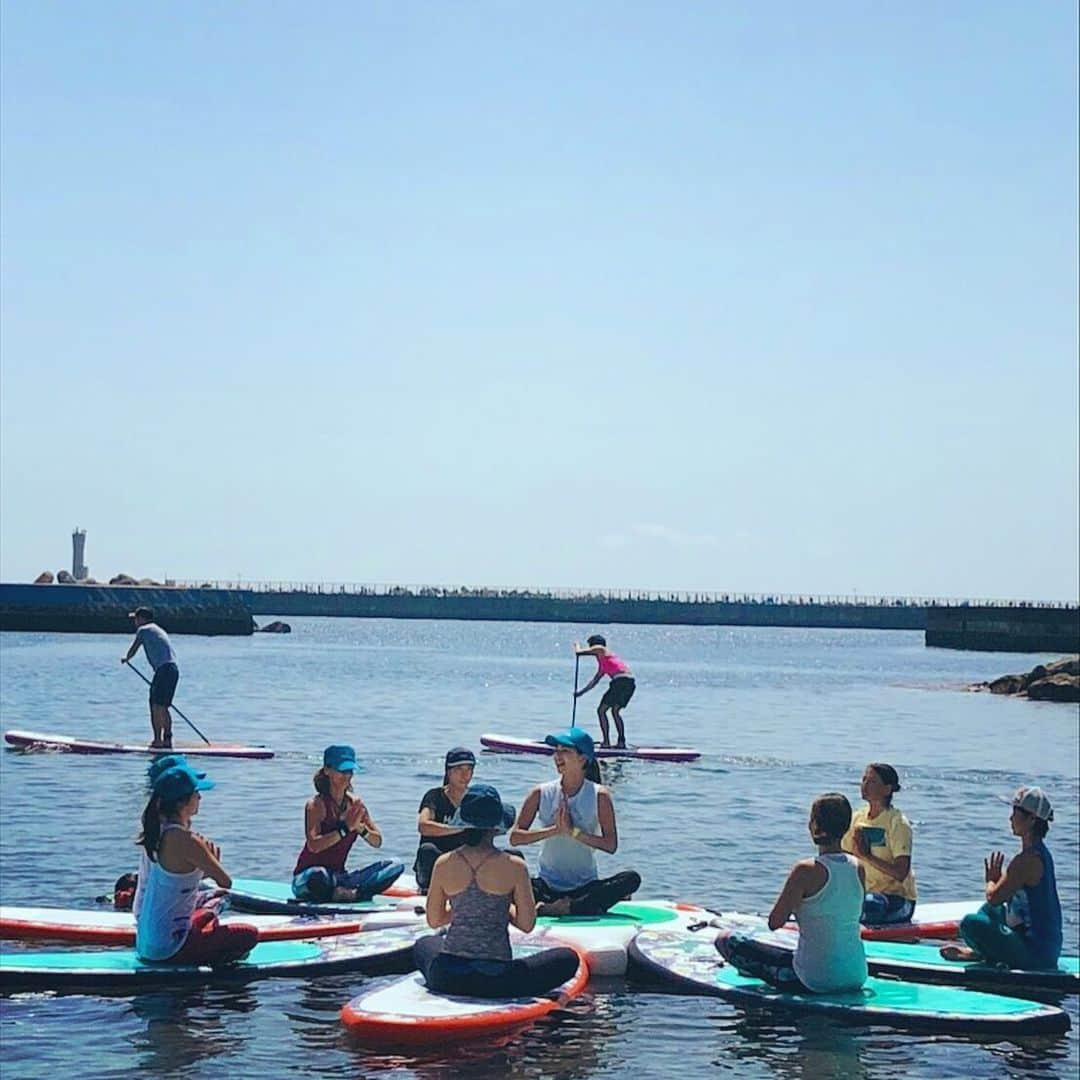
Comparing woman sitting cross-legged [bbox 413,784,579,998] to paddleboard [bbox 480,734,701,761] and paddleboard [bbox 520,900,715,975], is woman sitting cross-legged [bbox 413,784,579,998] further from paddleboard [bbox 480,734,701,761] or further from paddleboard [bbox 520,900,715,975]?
paddleboard [bbox 480,734,701,761]

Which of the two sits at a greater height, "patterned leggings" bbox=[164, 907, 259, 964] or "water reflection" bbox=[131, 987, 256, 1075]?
"patterned leggings" bbox=[164, 907, 259, 964]

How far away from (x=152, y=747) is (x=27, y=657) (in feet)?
138

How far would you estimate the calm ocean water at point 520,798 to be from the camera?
11.0 metres

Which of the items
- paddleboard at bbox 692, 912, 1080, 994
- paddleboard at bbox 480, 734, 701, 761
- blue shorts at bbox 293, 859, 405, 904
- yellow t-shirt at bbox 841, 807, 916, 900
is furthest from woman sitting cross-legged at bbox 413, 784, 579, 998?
paddleboard at bbox 480, 734, 701, 761

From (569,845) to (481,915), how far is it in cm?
275

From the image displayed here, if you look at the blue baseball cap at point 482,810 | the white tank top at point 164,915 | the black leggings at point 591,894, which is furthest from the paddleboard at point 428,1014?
the black leggings at point 591,894

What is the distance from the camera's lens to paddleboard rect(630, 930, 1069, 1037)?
36.6 ft

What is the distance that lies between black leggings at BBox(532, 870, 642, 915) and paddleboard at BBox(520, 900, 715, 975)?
71mm

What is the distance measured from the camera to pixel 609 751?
3023cm

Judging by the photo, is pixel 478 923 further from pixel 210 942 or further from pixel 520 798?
pixel 520 798

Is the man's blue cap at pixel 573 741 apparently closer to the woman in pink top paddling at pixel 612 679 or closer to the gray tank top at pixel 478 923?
the gray tank top at pixel 478 923

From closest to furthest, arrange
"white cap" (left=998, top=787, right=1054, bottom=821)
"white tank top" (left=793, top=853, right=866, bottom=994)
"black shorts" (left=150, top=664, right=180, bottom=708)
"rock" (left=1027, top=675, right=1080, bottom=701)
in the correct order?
"white tank top" (left=793, top=853, right=866, bottom=994) < "white cap" (left=998, top=787, right=1054, bottom=821) < "black shorts" (left=150, top=664, right=180, bottom=708) < "rock" (left=1027, top=675, right=1080, bottom=701)

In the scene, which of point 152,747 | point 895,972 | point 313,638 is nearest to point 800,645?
point 313,638

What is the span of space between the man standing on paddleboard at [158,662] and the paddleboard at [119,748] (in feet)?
2.64
